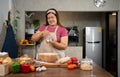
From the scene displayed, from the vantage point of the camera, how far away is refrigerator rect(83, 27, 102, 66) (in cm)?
685

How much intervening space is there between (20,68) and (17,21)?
3.76 meters

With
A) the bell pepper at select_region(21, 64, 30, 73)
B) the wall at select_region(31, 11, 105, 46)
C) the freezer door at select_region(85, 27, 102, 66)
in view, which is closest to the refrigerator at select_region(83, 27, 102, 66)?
the freezer door at select_region(85, 27, 102, 66)

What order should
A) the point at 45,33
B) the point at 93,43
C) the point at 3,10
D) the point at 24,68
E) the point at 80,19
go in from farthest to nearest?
1. the point at 80,19
2. the point at 93,43
3. the point at 3,10
4. the point at 45,33
5. the point at 24,68

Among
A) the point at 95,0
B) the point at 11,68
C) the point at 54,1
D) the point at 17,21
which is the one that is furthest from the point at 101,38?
the point at 11,68

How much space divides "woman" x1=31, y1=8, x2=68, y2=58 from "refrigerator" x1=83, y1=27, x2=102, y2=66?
4417 mm

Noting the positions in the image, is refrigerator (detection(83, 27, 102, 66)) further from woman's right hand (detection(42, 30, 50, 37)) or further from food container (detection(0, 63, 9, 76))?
food container (detection(0, 63, 9, 76))

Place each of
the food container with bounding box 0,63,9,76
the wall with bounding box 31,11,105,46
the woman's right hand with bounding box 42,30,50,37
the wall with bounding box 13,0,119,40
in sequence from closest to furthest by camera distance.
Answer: the food container with bounding box 0,63,9,76, the woman's right hand with bounding box 42,30,50,37, the wall with bounding box 13,0,119,40, the wall with bounding box 31,11,105,46

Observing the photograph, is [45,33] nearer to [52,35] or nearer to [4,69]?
→ [52,35]

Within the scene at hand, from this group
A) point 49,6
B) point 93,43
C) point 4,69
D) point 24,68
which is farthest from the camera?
point 93,43

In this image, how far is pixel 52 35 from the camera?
2.50 metres

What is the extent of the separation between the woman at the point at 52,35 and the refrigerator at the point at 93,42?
442 centimetres

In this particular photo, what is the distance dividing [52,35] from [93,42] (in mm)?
4518

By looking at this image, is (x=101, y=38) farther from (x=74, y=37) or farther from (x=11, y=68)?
(x=11, y=68)

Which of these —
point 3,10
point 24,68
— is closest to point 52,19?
point 24,68
